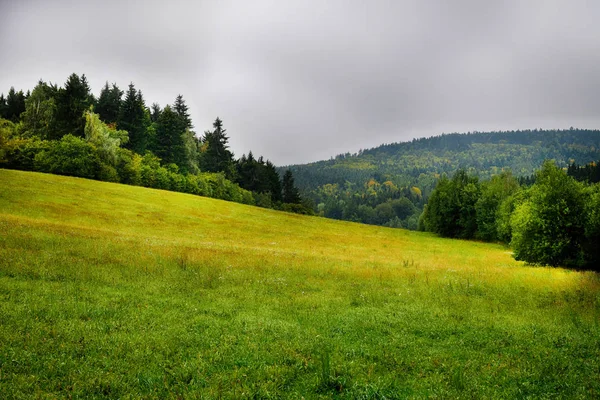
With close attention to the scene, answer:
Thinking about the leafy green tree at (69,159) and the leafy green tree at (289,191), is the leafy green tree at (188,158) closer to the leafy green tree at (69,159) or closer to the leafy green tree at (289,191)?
the leafy green tree at (69,159)

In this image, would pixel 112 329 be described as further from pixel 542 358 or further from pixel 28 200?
pixel 28 200

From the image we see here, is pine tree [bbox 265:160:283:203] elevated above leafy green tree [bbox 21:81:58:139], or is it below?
below

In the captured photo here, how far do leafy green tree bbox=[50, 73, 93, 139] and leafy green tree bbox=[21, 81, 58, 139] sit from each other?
155 cm

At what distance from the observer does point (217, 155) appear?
400 ft

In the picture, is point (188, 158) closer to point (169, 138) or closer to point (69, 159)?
point (169, 138)

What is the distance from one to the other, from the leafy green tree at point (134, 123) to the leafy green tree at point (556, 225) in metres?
92.0

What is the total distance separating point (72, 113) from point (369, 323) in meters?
88.3

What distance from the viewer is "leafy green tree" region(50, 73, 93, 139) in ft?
251

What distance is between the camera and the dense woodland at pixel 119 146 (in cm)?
6359

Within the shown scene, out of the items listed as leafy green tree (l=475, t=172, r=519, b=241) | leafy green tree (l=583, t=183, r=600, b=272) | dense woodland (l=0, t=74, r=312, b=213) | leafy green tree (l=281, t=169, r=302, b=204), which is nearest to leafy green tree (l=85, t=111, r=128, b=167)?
dense woodland (l=0, t=74, r=312, b=213)

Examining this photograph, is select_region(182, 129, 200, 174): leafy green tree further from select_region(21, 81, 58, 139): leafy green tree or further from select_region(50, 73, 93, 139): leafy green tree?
select_region(21, 81, 58, 139): leafy green tree

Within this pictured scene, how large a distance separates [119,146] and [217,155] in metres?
40.8

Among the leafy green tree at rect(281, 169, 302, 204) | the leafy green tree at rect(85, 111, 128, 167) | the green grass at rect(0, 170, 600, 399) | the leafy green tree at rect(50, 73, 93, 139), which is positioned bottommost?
the green grass at rect(0, 170, 600, 399)

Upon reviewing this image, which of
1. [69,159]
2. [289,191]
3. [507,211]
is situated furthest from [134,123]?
[507,211]
